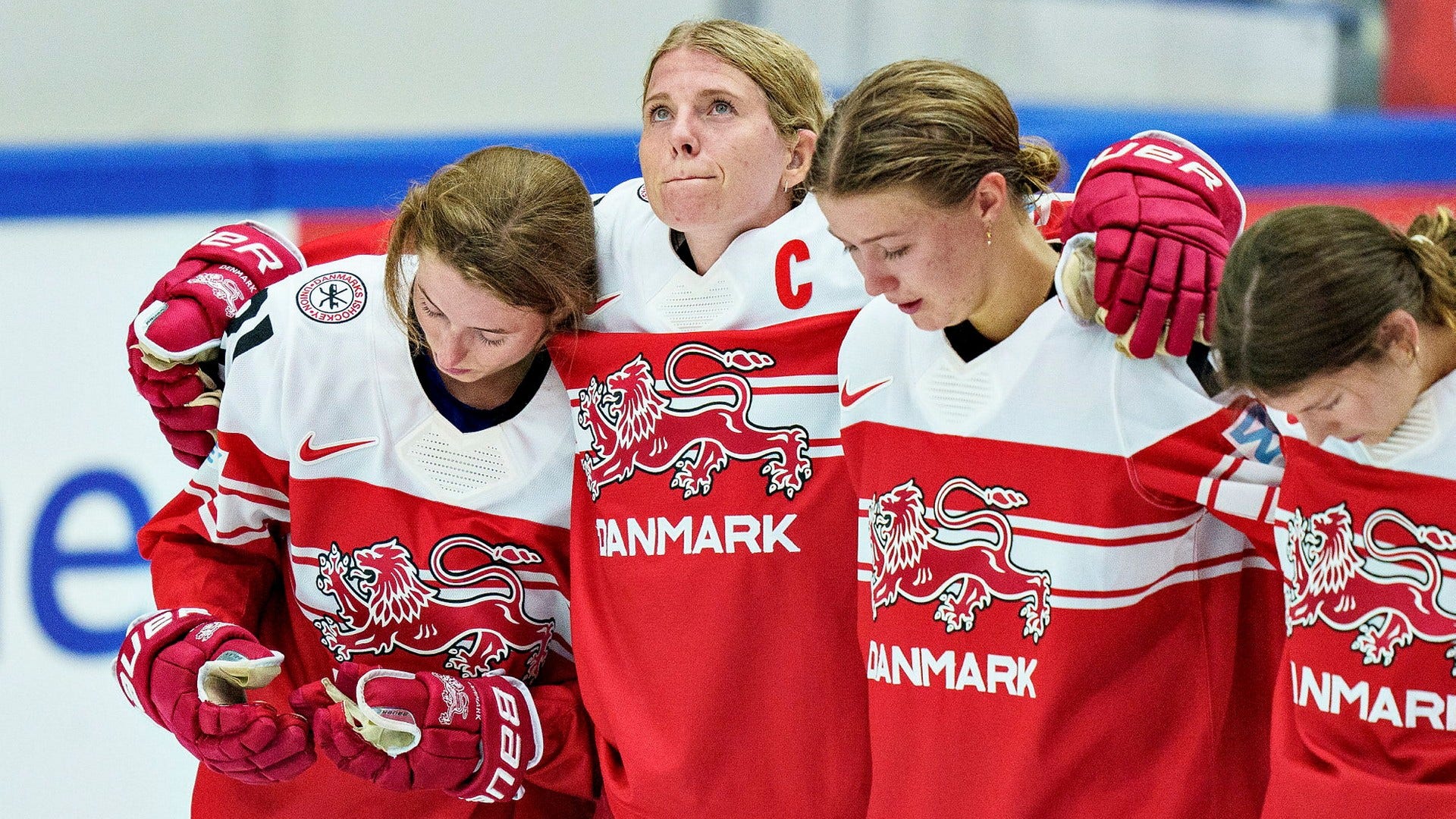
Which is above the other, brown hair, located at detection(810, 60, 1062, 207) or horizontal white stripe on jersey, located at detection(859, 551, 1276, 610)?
brown hair, located at detection(810, 60, 1062, 207)

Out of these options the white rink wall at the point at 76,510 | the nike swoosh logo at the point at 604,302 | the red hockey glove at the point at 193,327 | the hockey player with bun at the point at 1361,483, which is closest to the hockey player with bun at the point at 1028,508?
the hockey player with bun at the point at 1361,483

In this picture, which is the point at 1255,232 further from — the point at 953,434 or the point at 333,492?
the point at 333,492

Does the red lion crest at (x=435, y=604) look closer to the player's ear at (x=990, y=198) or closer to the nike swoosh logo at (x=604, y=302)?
the nike swoosh logo at (x=604, y=302)

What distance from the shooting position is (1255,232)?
1.28 meters

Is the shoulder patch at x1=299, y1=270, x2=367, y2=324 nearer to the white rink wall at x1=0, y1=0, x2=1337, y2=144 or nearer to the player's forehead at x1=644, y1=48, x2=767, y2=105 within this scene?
the player's forehead at x1=644, y1=48, x2=767, y2=105

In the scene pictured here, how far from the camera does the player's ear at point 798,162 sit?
1.77m

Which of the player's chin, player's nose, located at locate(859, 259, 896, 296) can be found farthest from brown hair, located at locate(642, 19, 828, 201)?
player's nose, located at locate(859, 259, 896, 296)

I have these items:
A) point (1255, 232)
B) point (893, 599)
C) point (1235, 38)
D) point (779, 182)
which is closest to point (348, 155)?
point (779, 182)

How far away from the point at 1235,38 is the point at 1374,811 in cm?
341

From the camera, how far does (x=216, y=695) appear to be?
188 cm

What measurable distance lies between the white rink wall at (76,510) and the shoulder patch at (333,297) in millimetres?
981

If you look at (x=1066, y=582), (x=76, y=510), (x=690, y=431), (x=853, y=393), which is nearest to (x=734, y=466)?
(x=690, y=431)

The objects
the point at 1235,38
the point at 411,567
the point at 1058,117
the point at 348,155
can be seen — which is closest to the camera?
the point at 411,567

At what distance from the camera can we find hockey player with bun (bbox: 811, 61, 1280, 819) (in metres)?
1.45
